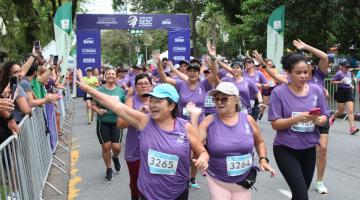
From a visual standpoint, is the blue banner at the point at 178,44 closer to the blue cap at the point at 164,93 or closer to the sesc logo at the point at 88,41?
the sesc logo at the point at 88,41

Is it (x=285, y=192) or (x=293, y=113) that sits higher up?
(x=293, y=113)

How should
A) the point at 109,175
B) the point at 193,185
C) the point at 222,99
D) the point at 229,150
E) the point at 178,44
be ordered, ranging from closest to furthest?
the point at 229,150 < the point at 222,99 < the point at 193,185 < the point at 109,175 < the point at 178,44

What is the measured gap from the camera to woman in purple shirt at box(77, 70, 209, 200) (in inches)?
149

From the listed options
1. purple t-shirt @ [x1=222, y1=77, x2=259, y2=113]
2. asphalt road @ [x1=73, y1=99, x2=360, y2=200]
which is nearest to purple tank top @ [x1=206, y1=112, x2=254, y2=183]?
asphalt road @ [x1=73, y1=99, x2=360, y2=200]

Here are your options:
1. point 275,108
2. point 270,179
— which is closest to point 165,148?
point 275,108

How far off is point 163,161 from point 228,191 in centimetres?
79

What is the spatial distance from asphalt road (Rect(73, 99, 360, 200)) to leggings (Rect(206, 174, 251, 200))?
2.24 meters

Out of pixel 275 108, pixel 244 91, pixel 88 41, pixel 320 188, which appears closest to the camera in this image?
pixel 275 108

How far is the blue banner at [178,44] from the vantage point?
25359 mm

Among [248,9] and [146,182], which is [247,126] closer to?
[146,182]

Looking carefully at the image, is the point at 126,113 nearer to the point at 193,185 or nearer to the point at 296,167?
the point at 296,167

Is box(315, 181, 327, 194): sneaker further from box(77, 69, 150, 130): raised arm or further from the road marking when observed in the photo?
box(77, 69, 150, 130): raised arm

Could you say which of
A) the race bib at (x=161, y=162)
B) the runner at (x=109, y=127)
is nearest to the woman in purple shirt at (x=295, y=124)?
the race bib at (x=161, y=162)

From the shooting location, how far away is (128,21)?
24844 millimetres
